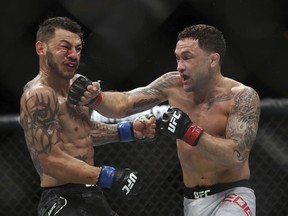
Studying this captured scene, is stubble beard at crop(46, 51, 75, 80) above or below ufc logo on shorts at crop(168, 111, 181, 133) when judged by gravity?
below

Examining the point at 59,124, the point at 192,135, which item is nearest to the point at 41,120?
the point at 59,124

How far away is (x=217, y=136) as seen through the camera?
8.39 ft

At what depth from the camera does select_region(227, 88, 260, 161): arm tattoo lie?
95.5 inches

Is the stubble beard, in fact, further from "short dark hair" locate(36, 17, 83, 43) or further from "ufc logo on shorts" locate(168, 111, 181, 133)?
"ufc logo on shorts" locate(168, 111, 181, 133)

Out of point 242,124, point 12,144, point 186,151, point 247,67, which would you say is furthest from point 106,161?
point 247,67

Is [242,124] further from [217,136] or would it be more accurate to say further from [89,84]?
[89,84]

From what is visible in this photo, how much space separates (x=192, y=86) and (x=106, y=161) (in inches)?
43.6

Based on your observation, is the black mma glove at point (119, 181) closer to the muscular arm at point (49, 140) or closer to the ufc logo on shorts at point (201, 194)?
the muscular arm at point (49, 140)

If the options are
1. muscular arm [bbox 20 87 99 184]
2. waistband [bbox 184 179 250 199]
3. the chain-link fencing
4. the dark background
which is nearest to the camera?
muscular arm [bbox 20 87 99 184]

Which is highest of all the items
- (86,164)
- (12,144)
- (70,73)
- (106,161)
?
(70,73)

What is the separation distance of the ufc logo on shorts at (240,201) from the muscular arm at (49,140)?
61 centimetres

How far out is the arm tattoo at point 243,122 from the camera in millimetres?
2426

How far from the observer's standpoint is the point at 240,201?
2.48 metres

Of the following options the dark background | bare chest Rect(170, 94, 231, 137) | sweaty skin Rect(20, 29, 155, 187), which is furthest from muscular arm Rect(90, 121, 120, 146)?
the dark background
